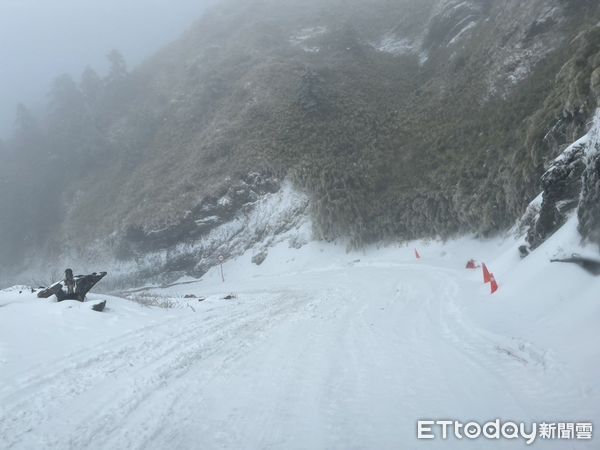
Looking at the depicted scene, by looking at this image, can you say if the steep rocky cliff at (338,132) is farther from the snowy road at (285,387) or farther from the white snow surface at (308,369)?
the snowy road at (285,387)

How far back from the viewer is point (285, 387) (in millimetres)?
5293

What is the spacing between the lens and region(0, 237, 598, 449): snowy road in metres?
4.11

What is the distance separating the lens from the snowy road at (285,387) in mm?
4105

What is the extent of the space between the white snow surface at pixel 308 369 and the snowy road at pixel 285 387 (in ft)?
0.08

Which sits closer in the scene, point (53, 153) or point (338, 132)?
point (338, 132)

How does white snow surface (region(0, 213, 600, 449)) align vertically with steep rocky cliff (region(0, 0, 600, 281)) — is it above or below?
below

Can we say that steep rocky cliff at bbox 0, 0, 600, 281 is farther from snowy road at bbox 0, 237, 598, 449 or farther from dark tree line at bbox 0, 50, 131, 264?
snowy road at bbox 0, 237, 598, 449

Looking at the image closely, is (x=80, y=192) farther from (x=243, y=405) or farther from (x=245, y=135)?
(x=243, y=405)

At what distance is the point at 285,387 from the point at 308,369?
2.45ft

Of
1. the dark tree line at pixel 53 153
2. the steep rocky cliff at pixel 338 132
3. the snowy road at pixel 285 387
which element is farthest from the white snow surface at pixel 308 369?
the dark tree line at pixel 53 153

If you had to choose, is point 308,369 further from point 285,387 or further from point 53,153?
point 53,153

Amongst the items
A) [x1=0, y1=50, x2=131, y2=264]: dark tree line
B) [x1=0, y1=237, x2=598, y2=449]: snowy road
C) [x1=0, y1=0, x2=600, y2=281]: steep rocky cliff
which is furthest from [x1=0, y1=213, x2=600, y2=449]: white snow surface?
[x1=0, y1=50, x2=131, y2=264]: dark tree line

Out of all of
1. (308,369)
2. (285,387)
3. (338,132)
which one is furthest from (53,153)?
(285,387)

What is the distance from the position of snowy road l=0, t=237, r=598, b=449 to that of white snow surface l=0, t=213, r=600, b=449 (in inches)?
0.9
